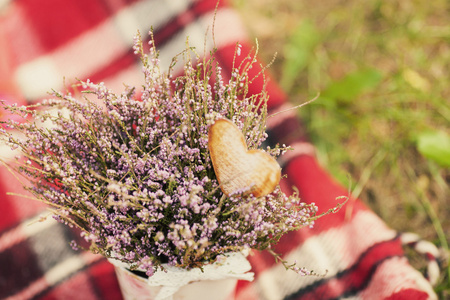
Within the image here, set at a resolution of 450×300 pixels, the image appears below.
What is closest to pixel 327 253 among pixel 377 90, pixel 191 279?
pixel 191 279

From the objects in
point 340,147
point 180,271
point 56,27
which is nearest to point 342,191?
point 340,147

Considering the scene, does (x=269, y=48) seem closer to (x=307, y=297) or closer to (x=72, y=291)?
(x=307, y=297)

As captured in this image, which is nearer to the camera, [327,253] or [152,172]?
[152,172]

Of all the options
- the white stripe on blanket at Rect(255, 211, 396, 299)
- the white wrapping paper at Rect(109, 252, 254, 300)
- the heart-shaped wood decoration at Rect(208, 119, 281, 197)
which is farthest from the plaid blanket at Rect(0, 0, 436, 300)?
the heart-shaped wood decoration at Rect(208, 119, 281, 197)

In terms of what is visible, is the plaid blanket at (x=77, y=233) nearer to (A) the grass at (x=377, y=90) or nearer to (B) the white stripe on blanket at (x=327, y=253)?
(B) the white stripe on blanket at (x=327, y=253)

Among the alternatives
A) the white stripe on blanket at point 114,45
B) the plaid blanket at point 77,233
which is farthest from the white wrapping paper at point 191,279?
the white stripe on blanket at point 114,45

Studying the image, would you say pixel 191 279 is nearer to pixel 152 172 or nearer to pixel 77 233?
pixel 152 172

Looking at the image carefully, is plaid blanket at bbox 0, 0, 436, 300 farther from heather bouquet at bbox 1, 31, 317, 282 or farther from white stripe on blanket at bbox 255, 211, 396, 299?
heather bouquet at bbox 1, 31, 317, 282
